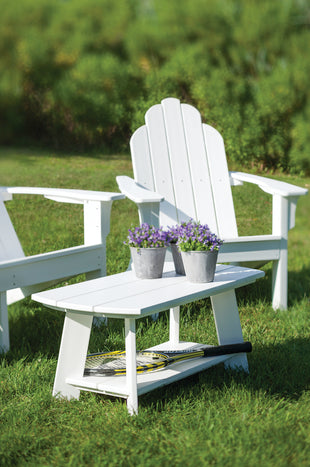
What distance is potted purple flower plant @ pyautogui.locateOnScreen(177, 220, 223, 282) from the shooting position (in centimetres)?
181

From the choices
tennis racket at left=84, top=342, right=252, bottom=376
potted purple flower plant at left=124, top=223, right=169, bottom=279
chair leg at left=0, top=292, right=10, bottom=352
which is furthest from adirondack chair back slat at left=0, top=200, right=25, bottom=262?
potted purple flower plant at left=124, top=223, right=169, bottom=279

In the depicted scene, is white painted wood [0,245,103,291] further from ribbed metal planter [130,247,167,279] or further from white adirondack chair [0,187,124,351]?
ribbed metal planter [130,247,167,279]

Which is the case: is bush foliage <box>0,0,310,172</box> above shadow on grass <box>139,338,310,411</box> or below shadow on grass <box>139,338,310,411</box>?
above

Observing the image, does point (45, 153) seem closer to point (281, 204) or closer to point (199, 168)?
point (199, 168)

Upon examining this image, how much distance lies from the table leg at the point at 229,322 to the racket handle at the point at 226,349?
0.05 m

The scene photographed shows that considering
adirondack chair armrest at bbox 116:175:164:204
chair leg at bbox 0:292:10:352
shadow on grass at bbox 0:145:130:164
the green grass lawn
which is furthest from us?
shadow on grass at bbox 0:145:130:164

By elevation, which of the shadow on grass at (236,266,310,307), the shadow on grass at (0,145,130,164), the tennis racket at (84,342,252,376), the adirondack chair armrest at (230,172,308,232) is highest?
the shadow on grass at (0,145,130,164)

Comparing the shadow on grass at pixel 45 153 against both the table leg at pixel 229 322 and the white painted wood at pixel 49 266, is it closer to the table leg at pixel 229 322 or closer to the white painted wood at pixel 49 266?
the white painted wood at pixel 49 266

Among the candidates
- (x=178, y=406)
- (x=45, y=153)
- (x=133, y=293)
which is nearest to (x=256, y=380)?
(x=178, y=406)

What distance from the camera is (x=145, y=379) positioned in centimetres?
179

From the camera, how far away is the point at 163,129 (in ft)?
9.50

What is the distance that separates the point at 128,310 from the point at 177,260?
456mm

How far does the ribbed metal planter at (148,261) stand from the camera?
1.85 metres

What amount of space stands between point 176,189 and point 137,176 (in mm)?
237
